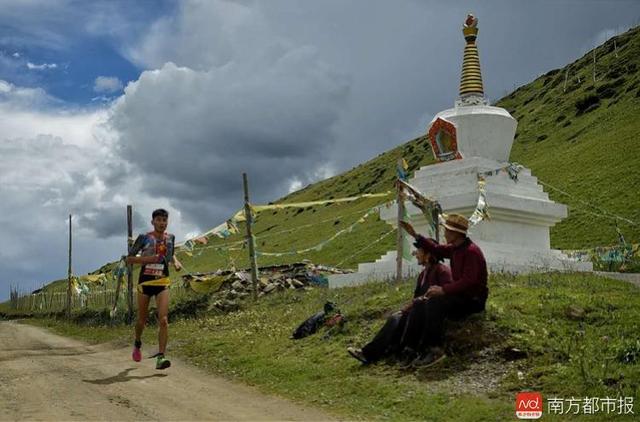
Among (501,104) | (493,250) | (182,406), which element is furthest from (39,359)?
(501,104)

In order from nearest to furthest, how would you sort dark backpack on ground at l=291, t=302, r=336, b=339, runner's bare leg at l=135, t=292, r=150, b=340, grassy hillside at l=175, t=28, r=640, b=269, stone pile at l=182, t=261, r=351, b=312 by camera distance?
runner's bare leg at l=135, t=292, r=150, b=340
dark backpack on ground at l=291, t=302, r=336, b=339
stone pile at l=182, t=261, r=351, b=312
grassy hillside at l=175, t=28, r=640, b=269

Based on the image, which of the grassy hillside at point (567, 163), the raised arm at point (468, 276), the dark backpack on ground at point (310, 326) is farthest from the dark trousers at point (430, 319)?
the grassy hillside at point (567, 163)

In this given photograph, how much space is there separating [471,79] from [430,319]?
14.5 metres

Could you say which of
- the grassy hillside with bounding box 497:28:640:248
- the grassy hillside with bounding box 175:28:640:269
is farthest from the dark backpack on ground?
the grassy hillside with bounding box 497:28:640:248

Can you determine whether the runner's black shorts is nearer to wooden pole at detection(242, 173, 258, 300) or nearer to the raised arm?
the raised arm

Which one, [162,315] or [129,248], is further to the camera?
→ [129,248]

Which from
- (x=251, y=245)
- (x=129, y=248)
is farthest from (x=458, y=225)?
(x=129, y=248)

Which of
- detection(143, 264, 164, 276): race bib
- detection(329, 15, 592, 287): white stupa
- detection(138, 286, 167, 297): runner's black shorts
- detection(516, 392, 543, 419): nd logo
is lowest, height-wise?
detection(516, 392, 543, 419): nd logo

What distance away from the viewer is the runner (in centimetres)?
1013

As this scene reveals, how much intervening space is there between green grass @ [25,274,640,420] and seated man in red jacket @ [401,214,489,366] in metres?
0.35

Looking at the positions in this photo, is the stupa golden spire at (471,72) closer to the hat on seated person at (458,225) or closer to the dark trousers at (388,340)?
the hat on seated person at (458,225)

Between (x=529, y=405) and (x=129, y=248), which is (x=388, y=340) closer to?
(x=529, y=405)

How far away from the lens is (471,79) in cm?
2262

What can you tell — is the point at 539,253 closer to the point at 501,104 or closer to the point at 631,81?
the point at 631,81
